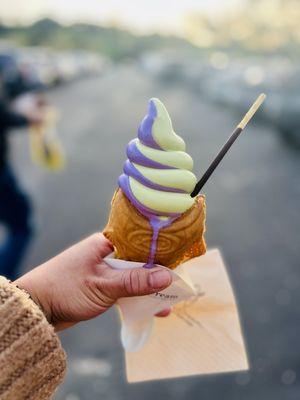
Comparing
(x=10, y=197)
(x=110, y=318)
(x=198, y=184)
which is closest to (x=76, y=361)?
(x=110, y=318)

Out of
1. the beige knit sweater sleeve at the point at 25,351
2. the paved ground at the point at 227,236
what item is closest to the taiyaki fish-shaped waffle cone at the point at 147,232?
the beige knit sweater sleeve at the point at 25,351

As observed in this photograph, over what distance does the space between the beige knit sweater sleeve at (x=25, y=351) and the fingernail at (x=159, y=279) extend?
36 cm

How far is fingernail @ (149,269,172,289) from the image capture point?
1.81 m

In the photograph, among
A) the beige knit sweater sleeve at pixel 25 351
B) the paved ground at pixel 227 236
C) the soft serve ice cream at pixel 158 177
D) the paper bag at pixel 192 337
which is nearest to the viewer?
the beige knit sweater sleeve at pixel 25 351

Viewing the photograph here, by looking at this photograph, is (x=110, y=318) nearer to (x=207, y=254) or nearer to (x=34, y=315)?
(x=207, y=254)

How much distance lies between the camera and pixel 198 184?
6.03ft

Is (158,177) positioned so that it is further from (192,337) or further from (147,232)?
(192,337)

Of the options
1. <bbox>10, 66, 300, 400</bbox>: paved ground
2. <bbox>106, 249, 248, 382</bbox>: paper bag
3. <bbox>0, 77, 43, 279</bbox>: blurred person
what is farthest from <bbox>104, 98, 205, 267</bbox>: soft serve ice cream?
<bbox>0, 77, 43, 279</bbox>: blurred person

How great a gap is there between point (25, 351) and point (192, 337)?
0.83 m

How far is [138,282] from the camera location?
1.82 meters

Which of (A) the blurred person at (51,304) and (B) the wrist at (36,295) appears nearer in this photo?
(A) the blurred person at (51,304)

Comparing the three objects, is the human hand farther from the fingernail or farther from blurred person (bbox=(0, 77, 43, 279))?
blurred person (bbox=(0, 77, 43, 279))

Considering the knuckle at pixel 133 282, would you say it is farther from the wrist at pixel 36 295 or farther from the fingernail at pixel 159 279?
the wrist at pixel 36 295

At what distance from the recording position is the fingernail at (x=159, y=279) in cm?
181
